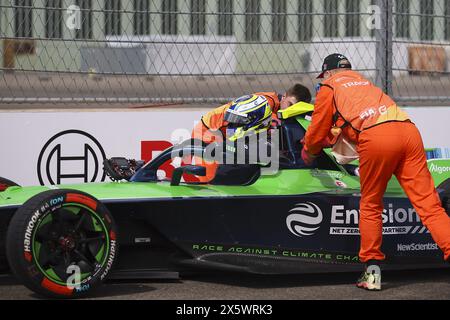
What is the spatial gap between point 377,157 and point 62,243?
6.24 feet

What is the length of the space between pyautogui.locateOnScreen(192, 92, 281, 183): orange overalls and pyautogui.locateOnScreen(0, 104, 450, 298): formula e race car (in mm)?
316

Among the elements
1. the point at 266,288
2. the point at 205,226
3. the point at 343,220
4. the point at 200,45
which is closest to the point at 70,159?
the point at 200,45

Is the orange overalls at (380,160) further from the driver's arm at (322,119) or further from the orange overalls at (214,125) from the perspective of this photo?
the orange overalls at (214,125)

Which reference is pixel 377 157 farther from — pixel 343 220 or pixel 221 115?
pixel 221 115

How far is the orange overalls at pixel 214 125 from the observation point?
6497 mm

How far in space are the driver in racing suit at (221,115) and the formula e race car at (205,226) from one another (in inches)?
21.3

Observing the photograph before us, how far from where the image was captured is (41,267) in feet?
17.4

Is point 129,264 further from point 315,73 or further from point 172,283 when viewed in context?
point 315,73

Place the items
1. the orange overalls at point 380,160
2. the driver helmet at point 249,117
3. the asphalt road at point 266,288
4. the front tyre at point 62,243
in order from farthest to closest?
the driver helmet at point 249,117, the orange overalls at point 380,160, the asphalt road at point 266,288, the front tyre at point 62,243

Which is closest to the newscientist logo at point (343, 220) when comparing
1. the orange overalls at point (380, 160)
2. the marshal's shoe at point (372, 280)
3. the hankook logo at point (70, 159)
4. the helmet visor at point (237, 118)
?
the orange overalls at point (380, 160)

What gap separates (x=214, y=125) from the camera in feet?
25.0

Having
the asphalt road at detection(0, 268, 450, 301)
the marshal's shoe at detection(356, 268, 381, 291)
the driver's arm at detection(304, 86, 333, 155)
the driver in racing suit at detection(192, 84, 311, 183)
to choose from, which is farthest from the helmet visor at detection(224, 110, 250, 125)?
the marshal's shoe at detection(356, 268, 381, 291)
